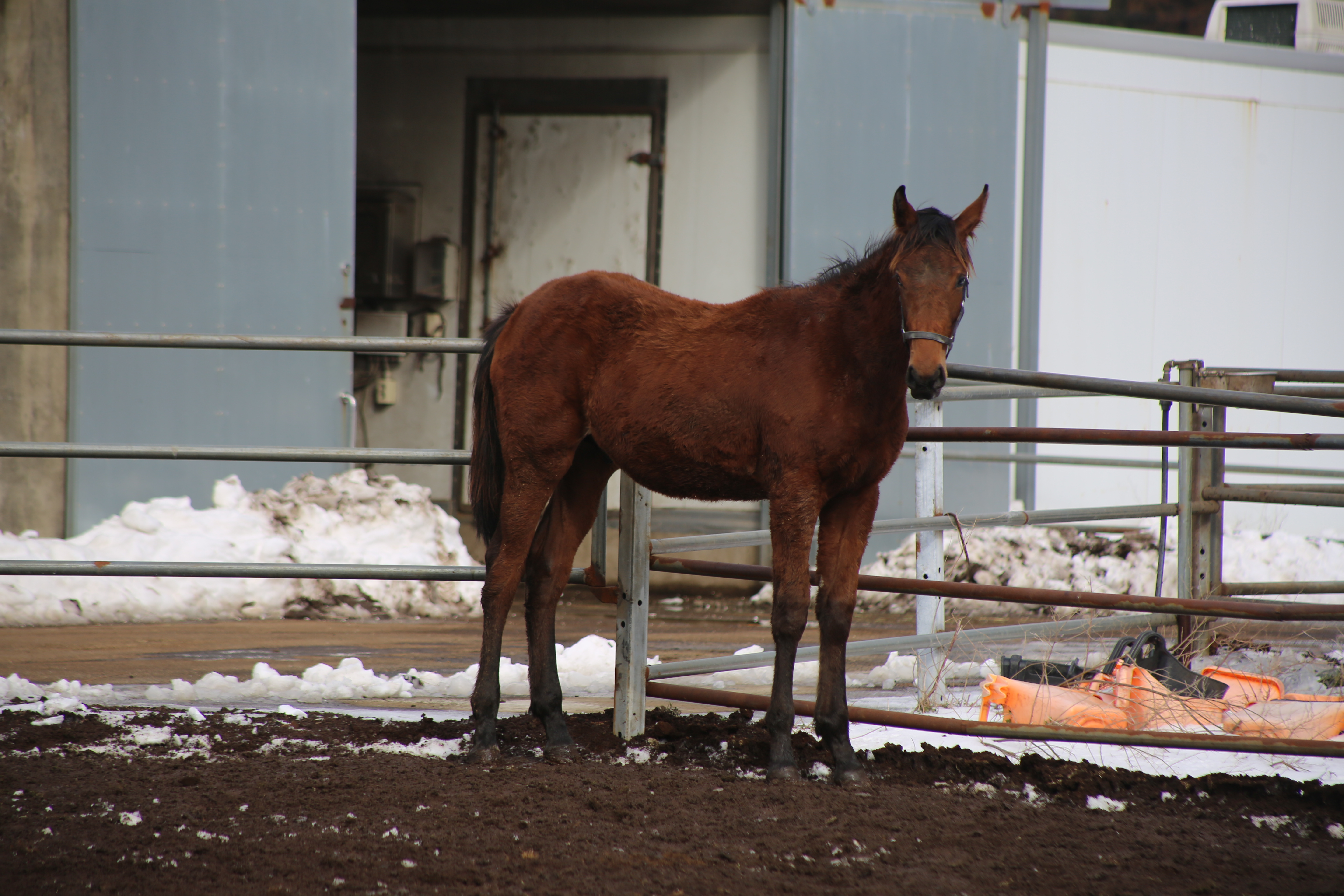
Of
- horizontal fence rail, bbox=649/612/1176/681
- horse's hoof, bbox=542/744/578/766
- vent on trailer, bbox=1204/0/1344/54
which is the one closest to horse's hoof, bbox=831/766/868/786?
horizontal fence rail, bbox=649/612/1176/681

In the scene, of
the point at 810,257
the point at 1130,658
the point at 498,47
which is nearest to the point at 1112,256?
the point at 810,257

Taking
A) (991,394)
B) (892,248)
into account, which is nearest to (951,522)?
(991,394)

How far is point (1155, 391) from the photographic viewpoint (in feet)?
10.0

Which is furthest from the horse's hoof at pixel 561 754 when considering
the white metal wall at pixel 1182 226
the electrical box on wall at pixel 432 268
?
the electrical box on wall at pixel 432 268

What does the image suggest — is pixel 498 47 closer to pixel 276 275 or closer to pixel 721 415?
pixel 276 275

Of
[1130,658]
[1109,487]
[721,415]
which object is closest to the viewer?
[721,415]

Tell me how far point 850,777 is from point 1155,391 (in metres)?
1.42

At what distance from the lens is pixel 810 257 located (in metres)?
8.97

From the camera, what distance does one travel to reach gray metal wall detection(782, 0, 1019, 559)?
895 cm

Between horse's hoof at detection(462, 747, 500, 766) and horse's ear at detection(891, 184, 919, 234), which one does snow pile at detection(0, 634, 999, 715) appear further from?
horse's ear at detection(891, 184, 919, 234)

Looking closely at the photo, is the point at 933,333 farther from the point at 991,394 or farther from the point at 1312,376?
the point at 1312,376

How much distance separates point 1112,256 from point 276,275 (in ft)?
23.1

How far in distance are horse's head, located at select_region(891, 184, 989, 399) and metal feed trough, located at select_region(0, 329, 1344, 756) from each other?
327mm

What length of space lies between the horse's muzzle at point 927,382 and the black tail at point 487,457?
1.48m
